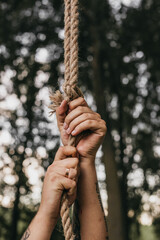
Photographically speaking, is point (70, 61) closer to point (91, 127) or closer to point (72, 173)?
point (91, 127)

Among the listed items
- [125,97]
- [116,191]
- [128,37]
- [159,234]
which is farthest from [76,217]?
[159,234]

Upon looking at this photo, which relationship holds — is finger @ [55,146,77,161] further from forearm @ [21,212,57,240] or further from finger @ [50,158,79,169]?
forearm @ [21,212,57,240]

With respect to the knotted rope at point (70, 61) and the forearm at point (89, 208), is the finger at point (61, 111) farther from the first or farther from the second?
the forearm at point (89, 208)

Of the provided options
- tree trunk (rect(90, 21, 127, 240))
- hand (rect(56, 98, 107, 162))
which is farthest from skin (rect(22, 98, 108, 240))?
tree trunk (rect(90, 21, 127, 240))

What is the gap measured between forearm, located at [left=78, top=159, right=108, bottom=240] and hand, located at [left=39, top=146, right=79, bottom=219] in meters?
0.20

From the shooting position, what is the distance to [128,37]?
28.3 feet

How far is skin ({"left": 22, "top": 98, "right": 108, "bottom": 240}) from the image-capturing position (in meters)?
1.45

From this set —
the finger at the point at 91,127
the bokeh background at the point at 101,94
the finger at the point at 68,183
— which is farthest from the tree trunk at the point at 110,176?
the finger at the point at 68,183

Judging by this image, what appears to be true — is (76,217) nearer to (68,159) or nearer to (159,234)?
(68,159)

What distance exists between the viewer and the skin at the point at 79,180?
1.45m

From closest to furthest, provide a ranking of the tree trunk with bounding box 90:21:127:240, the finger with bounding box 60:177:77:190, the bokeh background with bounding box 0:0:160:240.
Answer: the finger with bounding box 60:177:77:190 → the tree trunk with bounding box 90:21:127:240 → the bokeh background with bounding box 0:0:160:240

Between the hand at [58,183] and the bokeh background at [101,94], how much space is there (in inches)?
220

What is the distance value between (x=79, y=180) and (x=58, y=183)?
268 millimetres

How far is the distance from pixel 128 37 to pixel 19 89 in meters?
4.33
